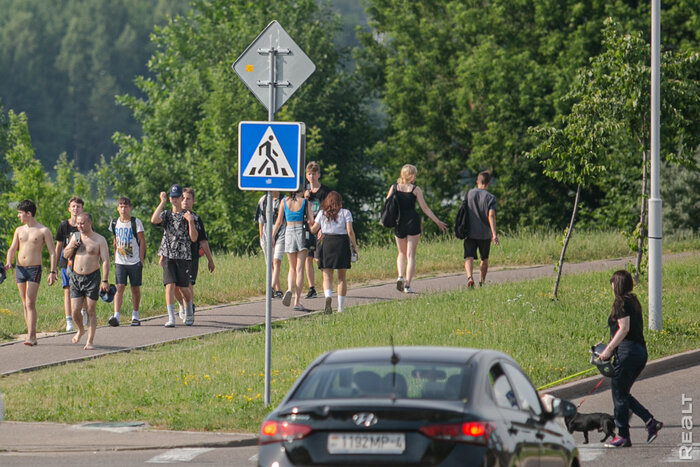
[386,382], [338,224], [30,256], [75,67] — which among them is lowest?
[386,382]

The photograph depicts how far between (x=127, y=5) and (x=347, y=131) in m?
67.2

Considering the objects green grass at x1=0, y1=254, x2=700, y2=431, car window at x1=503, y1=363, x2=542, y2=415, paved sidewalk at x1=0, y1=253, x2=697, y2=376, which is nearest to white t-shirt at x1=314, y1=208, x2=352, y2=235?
green grass at x1=0, y1=254, x2=700, y2=431

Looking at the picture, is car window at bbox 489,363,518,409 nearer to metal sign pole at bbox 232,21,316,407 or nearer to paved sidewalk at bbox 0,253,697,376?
metal sign pole at bbox 232,21,316,407

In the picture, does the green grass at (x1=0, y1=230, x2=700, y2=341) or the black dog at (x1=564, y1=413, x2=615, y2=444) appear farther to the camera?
the green grass at (x1=0, y1=230, x2=700, y2=341)

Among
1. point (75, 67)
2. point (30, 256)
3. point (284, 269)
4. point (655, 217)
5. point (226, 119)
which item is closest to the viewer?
point (30, 256)

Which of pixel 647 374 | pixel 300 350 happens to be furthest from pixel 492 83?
pixel 300 350

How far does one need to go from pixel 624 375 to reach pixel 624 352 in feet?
0.63

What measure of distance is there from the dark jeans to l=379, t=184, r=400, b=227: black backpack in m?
8.67

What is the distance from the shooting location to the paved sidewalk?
14.8 metres

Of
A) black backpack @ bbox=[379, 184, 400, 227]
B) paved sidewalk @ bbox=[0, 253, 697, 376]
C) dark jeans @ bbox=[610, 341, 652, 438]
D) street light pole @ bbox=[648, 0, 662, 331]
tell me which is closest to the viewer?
dark jeans @ bbox=[610, 341, 652, 438]

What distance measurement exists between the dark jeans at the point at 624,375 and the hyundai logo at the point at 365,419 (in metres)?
4.51

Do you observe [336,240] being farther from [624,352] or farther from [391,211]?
[624,352]

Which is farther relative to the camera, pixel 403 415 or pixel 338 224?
A: pixel 338 224

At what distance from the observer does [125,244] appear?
1683cm
